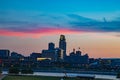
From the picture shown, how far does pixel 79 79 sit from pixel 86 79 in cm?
288

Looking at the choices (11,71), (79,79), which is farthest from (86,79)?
(11,71)

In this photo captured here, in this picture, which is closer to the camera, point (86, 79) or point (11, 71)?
point (86, 79)

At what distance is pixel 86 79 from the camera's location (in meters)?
134

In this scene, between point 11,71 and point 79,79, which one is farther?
point 11,71

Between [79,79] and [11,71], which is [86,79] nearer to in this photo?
[79,79]

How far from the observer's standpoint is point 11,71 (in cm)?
19088

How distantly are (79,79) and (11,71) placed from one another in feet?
195

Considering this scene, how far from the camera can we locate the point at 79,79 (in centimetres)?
13638

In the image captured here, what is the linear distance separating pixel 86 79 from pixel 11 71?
62.3 meters
